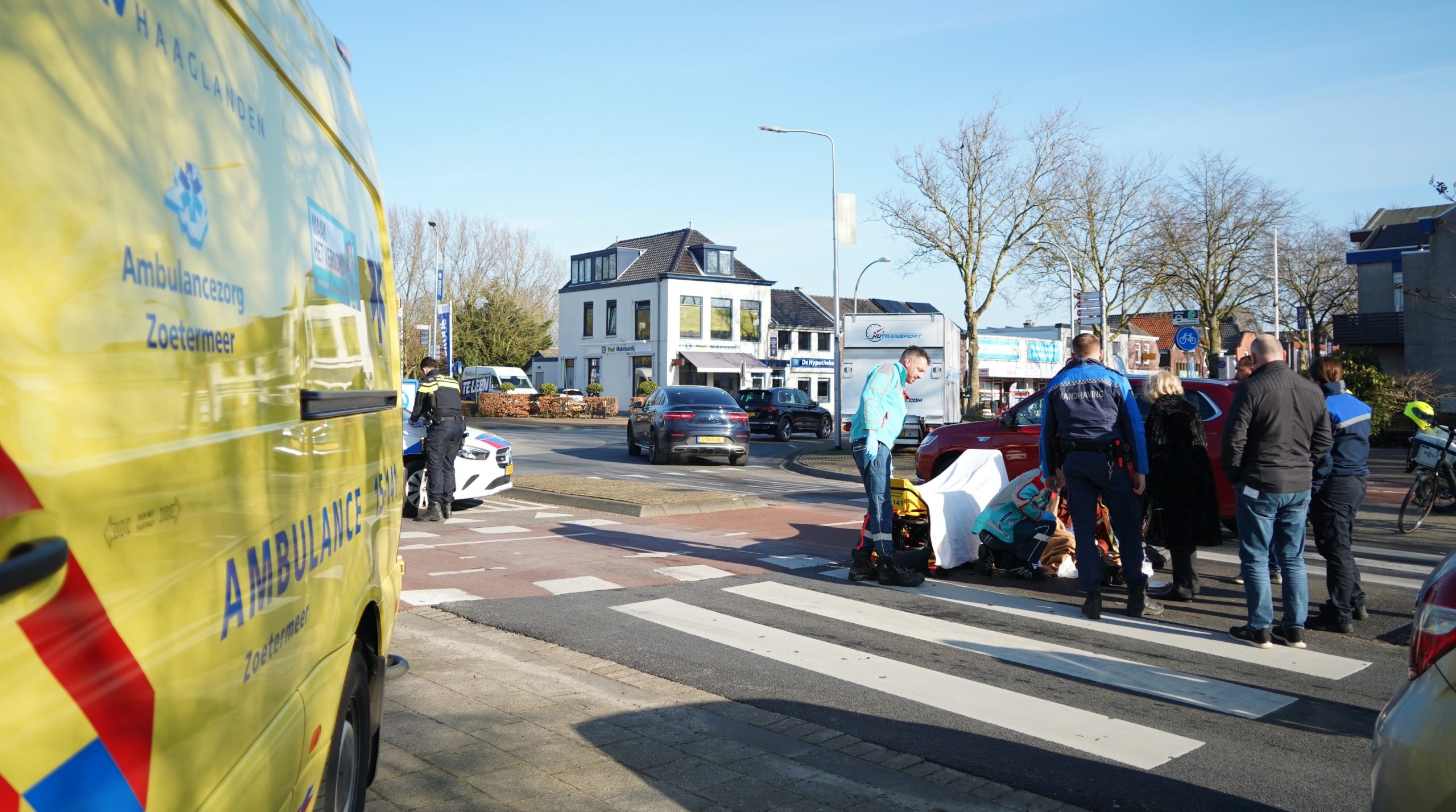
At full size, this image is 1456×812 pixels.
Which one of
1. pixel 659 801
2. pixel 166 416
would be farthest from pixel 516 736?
pixel 166 416

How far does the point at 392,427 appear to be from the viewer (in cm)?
436

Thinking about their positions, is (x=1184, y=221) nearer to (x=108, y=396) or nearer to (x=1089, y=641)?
(x=1089, y=641)

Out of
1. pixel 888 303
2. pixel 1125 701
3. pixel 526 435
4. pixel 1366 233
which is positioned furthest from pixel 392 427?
pixel 888 303

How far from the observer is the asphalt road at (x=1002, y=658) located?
14.9 ft

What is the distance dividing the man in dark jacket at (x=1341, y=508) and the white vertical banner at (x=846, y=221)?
19407 millimetres

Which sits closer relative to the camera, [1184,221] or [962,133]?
[962,133]

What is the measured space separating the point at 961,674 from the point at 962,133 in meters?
30.5

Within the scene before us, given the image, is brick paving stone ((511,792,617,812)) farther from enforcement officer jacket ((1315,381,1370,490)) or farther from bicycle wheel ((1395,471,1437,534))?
bicycle wheel ((1395,471,1437,534))

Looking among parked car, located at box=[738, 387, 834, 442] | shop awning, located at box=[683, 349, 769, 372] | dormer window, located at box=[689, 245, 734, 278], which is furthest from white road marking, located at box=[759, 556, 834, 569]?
dormer window, located at box=[689, 245, 734, 278]

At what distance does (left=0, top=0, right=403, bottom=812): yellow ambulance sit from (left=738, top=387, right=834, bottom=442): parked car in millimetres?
34644

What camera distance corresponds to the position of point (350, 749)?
3379 millimetres

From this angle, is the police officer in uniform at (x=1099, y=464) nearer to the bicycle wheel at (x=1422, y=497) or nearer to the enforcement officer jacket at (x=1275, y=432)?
the enforcement officer jacket at (x=1275, y=432)

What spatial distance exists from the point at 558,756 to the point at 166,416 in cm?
325

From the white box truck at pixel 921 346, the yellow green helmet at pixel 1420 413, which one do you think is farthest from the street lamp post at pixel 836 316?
the yellow green helmet at pixel 1420 413
